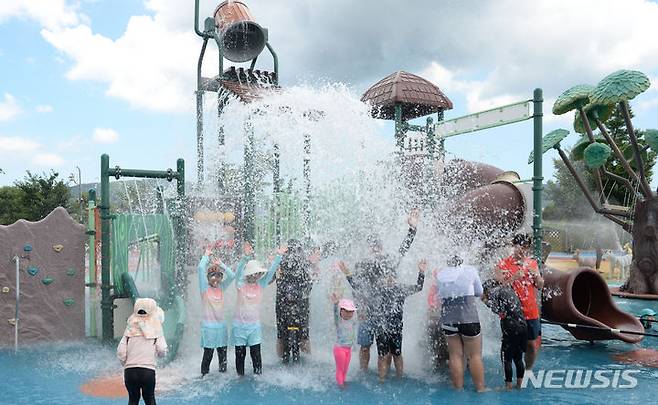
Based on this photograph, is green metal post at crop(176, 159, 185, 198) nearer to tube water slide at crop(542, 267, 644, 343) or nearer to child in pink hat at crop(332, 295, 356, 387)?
child in pink hat at crop(332, 295, 356, 387)

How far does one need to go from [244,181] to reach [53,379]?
574cm

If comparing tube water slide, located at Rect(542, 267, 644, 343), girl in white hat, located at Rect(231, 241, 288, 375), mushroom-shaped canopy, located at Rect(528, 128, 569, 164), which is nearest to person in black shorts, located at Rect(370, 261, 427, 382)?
girl in white hat, located at Rect(231, 241, 288, 375)

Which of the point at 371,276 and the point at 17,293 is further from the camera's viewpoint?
the point at 17,293

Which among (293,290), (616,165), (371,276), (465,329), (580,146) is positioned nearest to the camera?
(465,329)

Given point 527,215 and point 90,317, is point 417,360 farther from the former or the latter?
point 90,317

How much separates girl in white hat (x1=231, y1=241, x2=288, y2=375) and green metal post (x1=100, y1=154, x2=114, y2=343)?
286 cm

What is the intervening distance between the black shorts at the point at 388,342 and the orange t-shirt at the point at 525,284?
46.5 inches

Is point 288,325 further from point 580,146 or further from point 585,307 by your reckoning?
point 580,146

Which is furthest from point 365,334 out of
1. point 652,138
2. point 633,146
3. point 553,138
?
point 652,138

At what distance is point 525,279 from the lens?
6133 millimetres

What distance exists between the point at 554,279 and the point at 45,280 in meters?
6.66

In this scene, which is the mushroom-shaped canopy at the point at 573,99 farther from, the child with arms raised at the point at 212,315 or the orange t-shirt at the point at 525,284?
the child with arms raised at the point at 212,315

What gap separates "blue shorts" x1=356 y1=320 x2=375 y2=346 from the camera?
622cm

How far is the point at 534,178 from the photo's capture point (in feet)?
24.6
